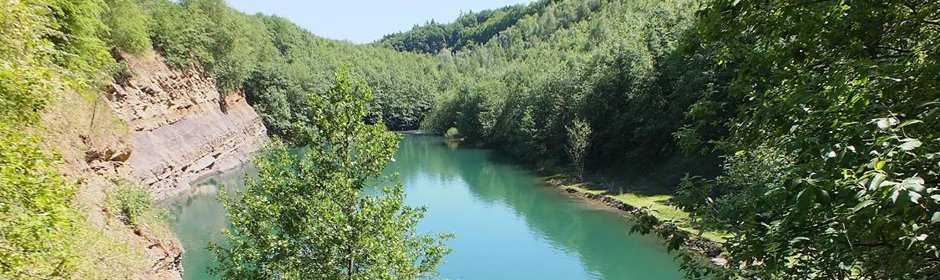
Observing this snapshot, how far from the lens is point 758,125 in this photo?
4.33m

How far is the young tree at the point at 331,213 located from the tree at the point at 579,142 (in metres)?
34.7

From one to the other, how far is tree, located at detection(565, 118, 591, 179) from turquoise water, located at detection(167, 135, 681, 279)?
12.1 feet

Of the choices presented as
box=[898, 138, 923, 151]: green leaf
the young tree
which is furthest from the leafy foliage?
box=[898, 138, 923, 151]: green leaf

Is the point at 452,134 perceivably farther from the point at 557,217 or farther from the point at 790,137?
the point at 790,137

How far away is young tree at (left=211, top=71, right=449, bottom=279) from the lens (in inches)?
411

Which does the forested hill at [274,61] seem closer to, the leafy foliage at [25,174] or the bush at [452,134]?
the leafy foliage at [25,174]

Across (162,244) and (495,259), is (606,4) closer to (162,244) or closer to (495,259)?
(495,259)

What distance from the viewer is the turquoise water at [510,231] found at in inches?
1018

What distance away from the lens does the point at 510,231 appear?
1313 inches

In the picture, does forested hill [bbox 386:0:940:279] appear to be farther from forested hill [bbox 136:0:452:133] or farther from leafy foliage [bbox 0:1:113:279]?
forested hill [bbox 136:0:452:133]

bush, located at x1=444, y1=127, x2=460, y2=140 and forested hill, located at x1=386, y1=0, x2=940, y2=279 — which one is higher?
forested hill, located at x1=386, y1=0, x2=940, y2=279

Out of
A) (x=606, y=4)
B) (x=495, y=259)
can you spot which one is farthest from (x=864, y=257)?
(x=606, y=4)

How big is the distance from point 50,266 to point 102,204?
10.3 m

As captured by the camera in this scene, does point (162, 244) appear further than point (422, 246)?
Yes
